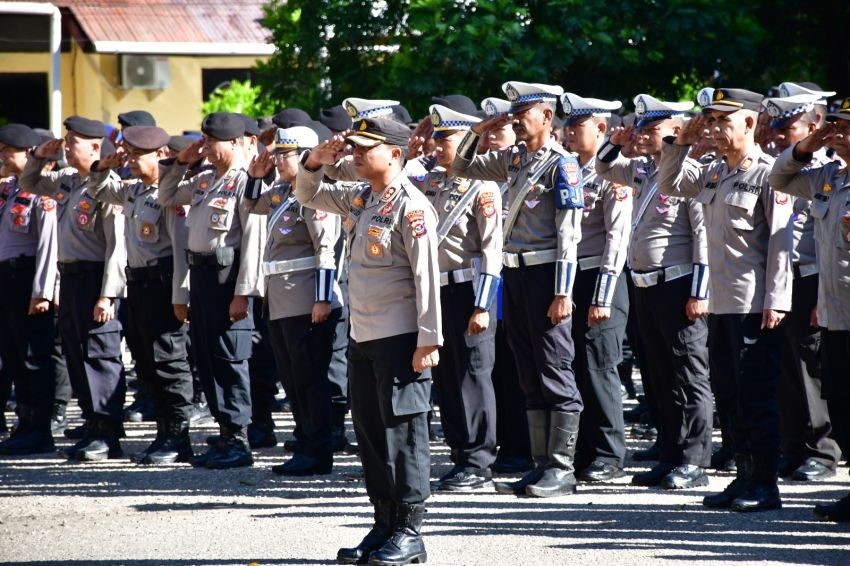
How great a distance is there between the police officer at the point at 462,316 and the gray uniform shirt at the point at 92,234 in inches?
102

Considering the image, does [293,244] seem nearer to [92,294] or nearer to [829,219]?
[92,294]

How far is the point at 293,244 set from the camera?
30.0 feet


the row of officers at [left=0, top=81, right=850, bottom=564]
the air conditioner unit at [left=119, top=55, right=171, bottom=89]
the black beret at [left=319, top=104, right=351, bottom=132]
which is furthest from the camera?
the air conditioner unit at [left=119, top=55, right=171, bottom=89]

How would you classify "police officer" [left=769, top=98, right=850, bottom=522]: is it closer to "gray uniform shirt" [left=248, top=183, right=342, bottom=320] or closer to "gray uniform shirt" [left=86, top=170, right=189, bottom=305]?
"gray uniform shirt" [left=248, top=183, right=342, bottom=320]

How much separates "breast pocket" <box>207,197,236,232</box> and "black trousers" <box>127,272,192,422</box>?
0.68 metres

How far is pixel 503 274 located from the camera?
27.6ft

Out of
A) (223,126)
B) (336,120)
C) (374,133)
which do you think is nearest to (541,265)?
(374,133)

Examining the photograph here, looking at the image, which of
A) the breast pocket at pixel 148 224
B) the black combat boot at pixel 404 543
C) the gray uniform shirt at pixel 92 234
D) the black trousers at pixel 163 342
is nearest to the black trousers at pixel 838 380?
the black combat boot at pixel 404 543

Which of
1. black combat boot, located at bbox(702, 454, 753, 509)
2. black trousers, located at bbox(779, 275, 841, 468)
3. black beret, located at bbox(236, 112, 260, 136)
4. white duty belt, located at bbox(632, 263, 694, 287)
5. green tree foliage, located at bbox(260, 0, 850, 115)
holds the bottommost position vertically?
black combat boot, located at bbox(702, 454, 753, 509)

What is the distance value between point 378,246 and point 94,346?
160 inches

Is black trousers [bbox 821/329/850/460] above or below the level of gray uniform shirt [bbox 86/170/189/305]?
below

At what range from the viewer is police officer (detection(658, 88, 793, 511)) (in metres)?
7.51

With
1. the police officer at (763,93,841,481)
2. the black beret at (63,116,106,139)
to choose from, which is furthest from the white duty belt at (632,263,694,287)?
the black beret at (63,116,106,139)

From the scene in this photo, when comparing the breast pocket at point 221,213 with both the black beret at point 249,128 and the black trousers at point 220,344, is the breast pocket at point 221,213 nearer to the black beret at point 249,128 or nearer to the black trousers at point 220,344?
the black trousers at point 220,344
